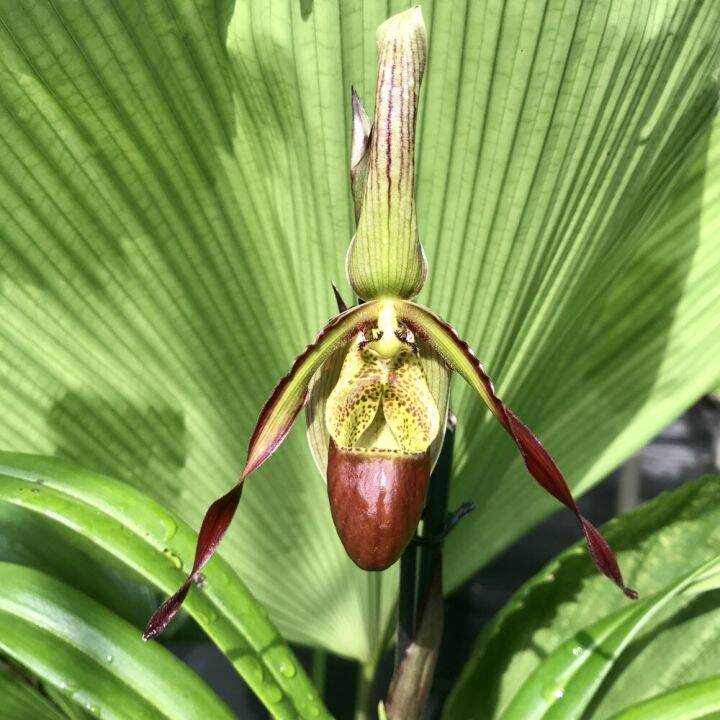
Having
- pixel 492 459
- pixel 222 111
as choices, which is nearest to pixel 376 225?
pixel 222 111

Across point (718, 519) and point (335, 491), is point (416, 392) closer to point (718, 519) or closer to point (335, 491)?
point (335, 491)

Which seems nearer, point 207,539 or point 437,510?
point 207,539

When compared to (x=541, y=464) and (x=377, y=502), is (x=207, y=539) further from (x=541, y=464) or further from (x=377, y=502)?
(x=541, y=464)

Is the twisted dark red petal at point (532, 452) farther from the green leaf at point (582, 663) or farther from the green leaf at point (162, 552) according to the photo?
the green leaf at point (162, 552)

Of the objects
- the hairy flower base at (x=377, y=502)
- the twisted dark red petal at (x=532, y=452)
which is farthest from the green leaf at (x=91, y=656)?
the twisted dark red petal at (x=532, y=452)

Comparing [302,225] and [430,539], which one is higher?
[302,225]

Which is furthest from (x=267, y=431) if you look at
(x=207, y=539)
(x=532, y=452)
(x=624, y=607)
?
(x=624, y=607)
